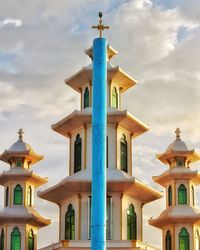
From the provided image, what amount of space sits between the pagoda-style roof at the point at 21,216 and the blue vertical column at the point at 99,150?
12.0 m

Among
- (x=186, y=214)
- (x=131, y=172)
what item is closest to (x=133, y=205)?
(x=131, y=172)

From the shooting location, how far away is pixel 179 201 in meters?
47.1

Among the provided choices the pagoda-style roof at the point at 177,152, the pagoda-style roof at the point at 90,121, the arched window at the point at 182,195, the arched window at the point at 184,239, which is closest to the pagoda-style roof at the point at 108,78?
the pagoda-style roof at the point at 90,121

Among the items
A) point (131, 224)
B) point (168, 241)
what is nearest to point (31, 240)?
point (168, 241)

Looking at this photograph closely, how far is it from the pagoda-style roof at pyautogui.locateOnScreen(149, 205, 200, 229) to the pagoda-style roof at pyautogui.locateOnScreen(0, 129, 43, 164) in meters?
8.03

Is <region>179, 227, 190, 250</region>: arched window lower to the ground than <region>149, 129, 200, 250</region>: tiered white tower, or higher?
lower

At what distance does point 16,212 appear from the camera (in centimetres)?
4759

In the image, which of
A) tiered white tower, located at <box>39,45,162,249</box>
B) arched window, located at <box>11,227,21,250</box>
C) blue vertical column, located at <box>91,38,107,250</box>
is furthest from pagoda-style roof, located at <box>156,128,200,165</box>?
blue vertical column, located at <box>91,38,107,250</box>

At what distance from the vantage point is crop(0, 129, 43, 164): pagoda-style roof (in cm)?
4873

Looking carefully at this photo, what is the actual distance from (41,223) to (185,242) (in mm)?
8435

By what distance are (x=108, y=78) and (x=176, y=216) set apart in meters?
8.77

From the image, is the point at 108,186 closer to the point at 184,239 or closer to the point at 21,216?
the point at 184,239

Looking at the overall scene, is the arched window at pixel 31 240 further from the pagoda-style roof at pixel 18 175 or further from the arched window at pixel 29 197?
the pagoda-style roof at pixel 18 175

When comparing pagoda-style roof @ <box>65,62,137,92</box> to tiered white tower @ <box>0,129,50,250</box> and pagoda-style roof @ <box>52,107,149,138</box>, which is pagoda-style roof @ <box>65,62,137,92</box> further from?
tiered white tower @ <box>0,129,50,250</box>
